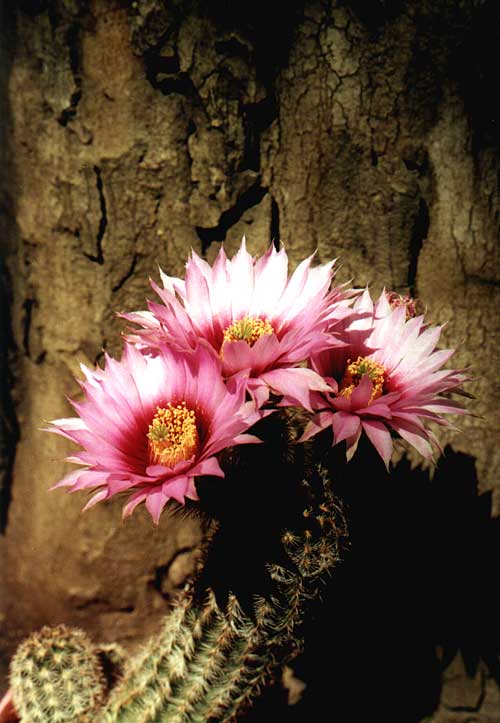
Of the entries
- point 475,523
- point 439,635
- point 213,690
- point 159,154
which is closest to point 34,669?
point 213,690

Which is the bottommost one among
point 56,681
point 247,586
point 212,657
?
point 56,681

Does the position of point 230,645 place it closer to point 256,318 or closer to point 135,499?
point 135,499

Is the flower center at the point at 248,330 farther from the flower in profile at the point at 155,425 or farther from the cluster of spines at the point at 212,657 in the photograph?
the cluster of spines at the point at 212,657

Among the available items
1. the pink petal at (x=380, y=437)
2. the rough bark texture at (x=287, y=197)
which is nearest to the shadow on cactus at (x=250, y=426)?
the pink petal at (x=380, y=437)

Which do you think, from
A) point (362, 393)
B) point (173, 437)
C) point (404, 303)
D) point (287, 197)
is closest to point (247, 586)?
point (173, 437)

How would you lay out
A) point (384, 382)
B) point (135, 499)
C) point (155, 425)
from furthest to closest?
point (384, 382)
point (155, 425)
point (135, 499)

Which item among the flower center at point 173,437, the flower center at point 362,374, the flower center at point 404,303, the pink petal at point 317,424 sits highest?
the flower center at point 404,303

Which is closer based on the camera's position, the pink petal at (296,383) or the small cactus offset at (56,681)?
the pink petal at (296,383)
